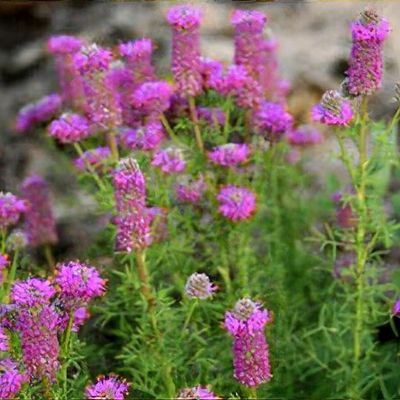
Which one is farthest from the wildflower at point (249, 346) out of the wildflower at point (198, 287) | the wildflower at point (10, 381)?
the wildflower at point (10, 381)

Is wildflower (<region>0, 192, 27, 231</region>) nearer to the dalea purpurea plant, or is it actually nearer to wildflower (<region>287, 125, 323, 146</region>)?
the dalea purpurea plant

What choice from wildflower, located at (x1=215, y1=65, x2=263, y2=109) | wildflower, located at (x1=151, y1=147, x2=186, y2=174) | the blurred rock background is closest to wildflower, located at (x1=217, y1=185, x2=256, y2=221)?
wildflower, located at (x1=151, y1=147, x2=186, y2=174)

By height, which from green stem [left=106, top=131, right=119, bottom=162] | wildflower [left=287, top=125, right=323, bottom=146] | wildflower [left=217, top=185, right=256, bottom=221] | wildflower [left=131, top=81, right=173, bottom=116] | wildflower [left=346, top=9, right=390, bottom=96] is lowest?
wildflower [left=287, top=125, right=323, bottom=146]

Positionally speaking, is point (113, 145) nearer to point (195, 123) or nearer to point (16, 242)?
point (195, 123)

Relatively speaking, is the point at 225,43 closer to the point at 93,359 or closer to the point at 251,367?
the point at 93,359

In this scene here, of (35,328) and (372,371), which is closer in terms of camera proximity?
(35,328)

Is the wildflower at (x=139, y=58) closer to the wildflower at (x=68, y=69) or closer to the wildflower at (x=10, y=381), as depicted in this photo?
the wildflower at (x=68, y=69)

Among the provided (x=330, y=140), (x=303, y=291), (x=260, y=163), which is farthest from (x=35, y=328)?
(x=330, y=140)

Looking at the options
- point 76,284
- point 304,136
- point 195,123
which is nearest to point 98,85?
point 195,123
